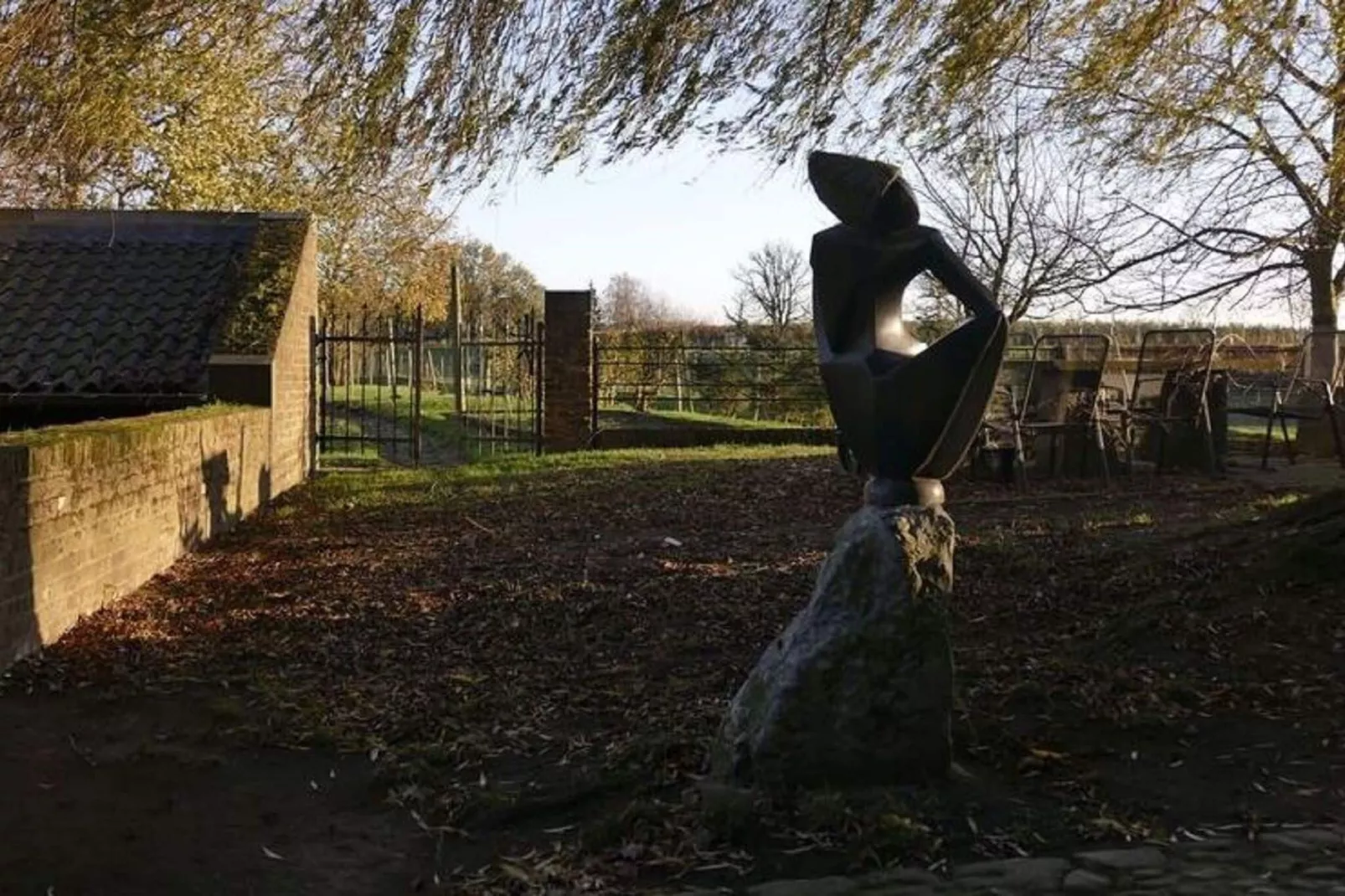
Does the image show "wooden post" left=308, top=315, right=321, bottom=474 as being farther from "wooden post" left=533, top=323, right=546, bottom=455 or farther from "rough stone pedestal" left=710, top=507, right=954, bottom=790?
"rough stone pedestal" left=710, top=507, right=954, bottom=790

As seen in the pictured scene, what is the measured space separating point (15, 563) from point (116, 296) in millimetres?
7817

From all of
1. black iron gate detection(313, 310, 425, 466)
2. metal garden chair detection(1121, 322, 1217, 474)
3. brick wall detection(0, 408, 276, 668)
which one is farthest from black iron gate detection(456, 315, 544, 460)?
metal garden chair detection(1121, 322, 1217, 474)

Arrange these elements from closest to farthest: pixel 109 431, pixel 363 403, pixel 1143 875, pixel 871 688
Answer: pixel 1143 875 → pixel 871 688 → pixel 109 431 → pixel 363 403

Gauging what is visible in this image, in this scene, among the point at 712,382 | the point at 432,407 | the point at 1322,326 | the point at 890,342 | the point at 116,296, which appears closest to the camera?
the point at 890,342

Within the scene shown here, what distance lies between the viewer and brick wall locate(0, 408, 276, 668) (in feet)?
22.8

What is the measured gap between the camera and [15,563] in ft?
22.6

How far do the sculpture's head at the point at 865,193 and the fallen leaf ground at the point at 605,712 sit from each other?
2.07m

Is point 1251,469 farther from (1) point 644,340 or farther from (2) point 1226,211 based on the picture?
(1) point 644,340

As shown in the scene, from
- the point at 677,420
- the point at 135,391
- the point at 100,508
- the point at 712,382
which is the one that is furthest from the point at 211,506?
the point at 712,382

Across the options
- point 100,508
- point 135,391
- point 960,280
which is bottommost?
point 100,508

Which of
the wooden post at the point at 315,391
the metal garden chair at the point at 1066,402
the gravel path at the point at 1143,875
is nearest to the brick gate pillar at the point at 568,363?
the wooden post at the point at 315,391

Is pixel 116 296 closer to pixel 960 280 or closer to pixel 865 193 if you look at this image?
pixel 865 193

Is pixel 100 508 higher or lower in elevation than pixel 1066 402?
lower

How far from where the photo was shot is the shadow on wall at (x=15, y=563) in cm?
671
